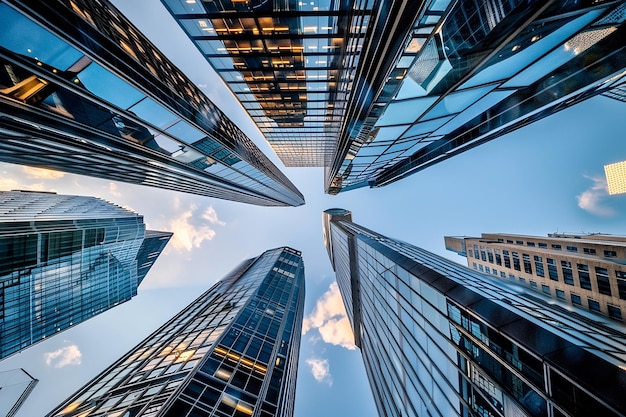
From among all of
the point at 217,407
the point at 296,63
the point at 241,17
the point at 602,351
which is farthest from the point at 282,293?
the point at 602,351

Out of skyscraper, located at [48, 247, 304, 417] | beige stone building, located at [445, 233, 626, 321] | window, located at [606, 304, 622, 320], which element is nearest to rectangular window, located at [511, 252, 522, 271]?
beige stone building, located at [445, 233, 626, 321]

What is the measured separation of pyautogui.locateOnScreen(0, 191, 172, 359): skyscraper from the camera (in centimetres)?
5291

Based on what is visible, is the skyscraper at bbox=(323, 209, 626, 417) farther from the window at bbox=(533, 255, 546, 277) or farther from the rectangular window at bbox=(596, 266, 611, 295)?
the window at bbox=(533, 255, 546, 277)

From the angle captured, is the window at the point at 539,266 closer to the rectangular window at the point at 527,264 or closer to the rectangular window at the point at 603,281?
the rectangular window at the point at 527,264

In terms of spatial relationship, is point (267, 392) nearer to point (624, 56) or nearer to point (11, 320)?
point (624, 56)

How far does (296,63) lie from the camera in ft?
83.5

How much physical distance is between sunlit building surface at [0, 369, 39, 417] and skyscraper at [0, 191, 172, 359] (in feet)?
61.7

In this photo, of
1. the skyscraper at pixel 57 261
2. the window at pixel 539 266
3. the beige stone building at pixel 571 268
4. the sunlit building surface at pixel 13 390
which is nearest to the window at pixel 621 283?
the beige stone building at pixel 571 268

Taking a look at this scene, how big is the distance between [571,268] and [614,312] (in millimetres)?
7700

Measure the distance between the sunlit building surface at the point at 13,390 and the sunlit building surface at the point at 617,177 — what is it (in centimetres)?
13582

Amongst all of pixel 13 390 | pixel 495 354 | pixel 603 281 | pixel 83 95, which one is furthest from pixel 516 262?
pixel 13 390

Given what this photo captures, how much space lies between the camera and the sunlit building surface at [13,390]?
34.8 metres

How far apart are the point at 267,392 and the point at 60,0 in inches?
1181

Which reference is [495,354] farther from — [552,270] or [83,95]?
[552,270]
